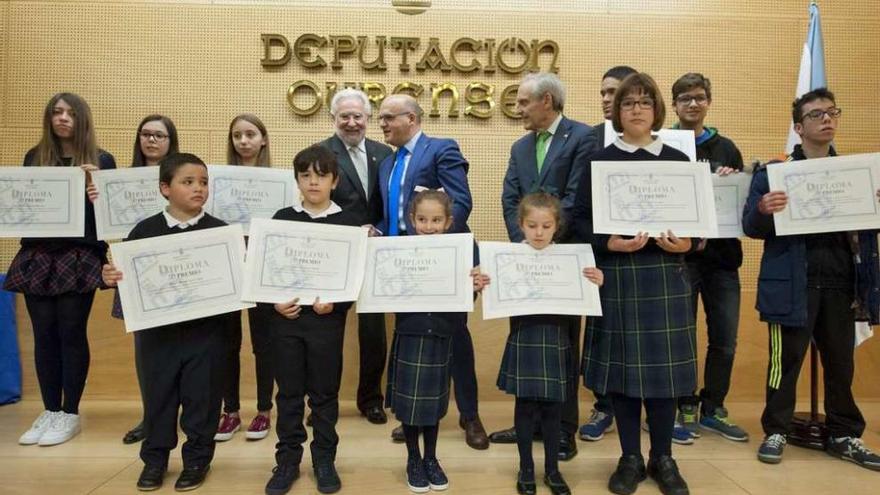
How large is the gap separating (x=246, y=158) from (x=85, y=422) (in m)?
1.99

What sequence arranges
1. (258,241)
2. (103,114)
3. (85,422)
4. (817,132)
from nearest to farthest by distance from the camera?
(258,241) → (817,132) → (85,422) → (103,114)

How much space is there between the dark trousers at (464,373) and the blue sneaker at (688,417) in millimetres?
1264

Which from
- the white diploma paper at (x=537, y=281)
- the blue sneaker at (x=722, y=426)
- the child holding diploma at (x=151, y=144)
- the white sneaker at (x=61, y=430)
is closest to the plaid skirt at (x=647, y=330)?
the white diploma paper at (x=537, y=281)

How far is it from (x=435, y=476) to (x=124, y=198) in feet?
7.09

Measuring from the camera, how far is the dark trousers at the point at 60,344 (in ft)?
10.9

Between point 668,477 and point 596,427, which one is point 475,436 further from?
point 668,477

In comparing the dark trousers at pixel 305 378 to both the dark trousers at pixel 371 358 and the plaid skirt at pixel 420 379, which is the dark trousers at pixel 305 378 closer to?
the plaid skirt at pixel 420 379

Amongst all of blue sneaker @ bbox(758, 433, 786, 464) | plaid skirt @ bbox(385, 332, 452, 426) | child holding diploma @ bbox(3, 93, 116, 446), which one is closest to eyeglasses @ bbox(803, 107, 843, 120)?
blue sneaker @ bbox(758, 433, 786, 464)

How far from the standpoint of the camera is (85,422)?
12.3ft

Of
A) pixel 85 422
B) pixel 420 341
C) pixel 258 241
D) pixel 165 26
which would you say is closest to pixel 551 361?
pixel 420 341

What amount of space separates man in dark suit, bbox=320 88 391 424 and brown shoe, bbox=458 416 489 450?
70 centimetres

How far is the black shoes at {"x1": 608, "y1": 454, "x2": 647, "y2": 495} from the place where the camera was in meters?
2.56

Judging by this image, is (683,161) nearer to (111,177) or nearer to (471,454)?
(471,454)

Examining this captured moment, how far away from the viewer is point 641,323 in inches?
98.7
